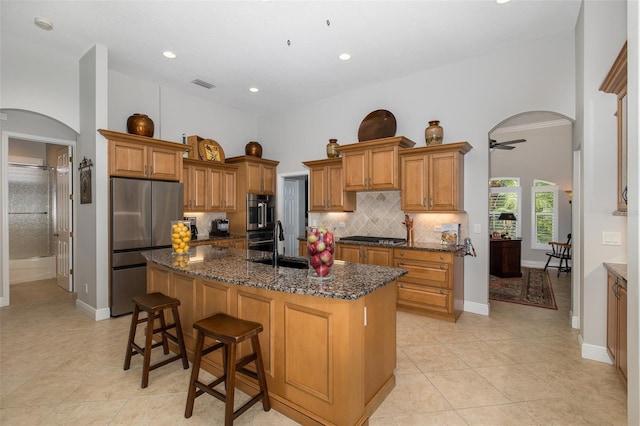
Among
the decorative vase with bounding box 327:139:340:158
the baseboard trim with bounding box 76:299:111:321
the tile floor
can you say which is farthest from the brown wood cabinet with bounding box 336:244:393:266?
the baseboard trim with bounding box 76:299:111:321

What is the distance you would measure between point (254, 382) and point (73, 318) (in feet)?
10.4

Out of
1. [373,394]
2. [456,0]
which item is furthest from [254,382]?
[456,0]

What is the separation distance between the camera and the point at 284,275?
7.06 ft

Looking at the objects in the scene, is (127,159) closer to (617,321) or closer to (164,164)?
(164,164)

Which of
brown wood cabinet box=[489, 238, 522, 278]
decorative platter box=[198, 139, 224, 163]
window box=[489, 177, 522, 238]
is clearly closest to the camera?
decorative platter box=[198, 139, 224, 163]

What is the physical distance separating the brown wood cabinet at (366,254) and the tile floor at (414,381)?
86cm

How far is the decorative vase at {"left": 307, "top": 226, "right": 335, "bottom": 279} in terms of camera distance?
1.94m

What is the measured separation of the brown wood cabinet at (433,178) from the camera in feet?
13.1

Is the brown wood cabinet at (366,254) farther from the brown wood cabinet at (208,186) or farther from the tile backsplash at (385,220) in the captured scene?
the brown wood cabinet at (208,186)

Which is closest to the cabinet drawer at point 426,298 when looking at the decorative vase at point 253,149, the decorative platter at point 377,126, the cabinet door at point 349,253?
the cabinet door at point 349,253

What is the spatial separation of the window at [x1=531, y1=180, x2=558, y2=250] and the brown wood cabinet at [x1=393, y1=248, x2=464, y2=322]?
4939mm

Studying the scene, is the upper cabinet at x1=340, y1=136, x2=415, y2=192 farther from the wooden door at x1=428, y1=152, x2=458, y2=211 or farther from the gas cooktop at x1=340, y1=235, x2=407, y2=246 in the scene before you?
the gas cooktop at x1=340, y1=235, x2=407, y2=246

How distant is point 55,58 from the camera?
402 cm

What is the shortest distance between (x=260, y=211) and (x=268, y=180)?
2.17ft
